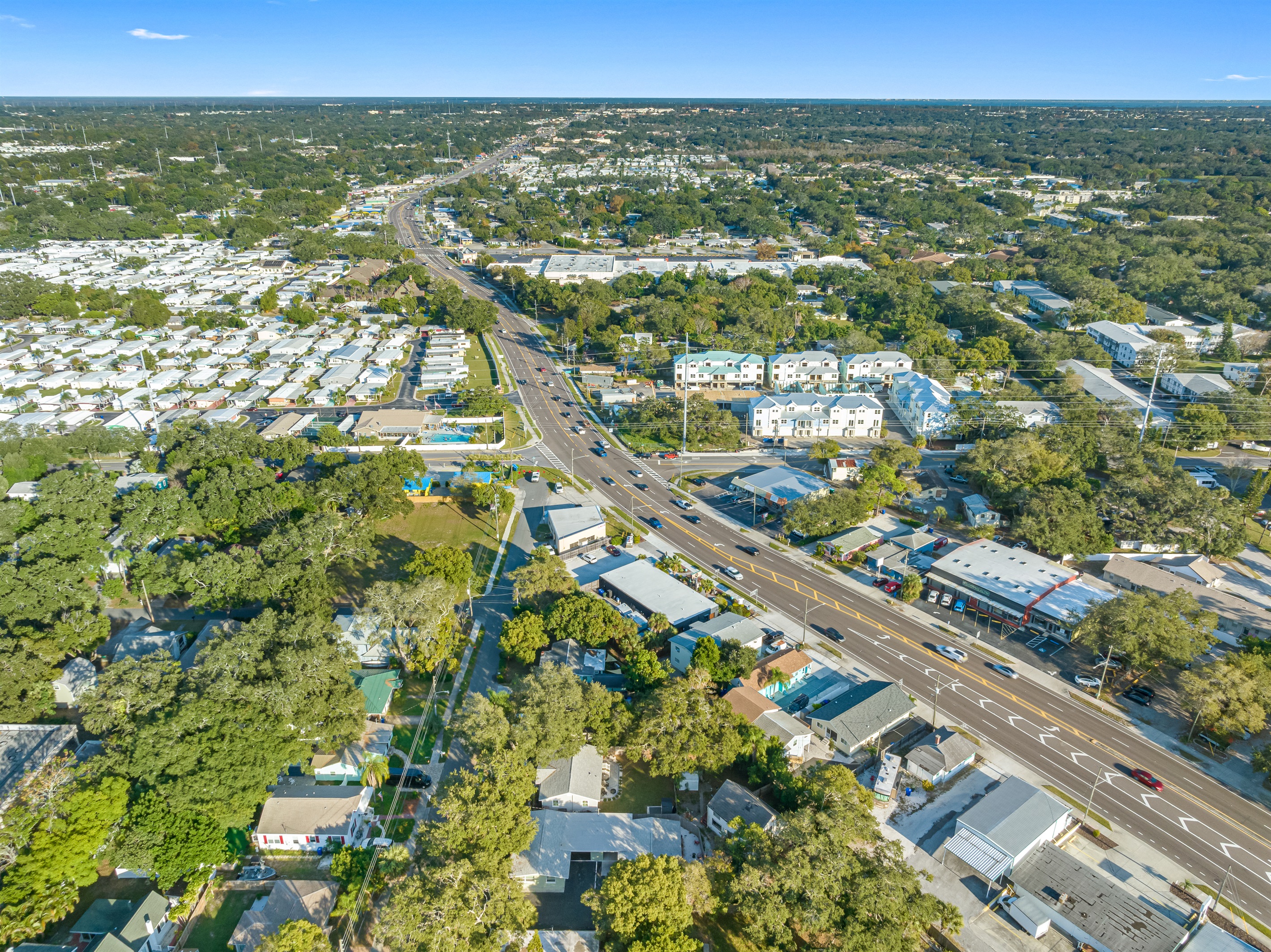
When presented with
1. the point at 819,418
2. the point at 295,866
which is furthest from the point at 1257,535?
the point at 295,866

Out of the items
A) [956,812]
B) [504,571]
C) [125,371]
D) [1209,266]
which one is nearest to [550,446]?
[504,571]

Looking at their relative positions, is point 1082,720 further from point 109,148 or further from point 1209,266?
point 109,148

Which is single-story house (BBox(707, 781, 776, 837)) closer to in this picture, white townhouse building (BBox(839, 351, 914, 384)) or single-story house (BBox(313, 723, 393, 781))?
single-story house (BBox(313, 723, 393, 781))

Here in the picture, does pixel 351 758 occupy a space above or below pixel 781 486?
below

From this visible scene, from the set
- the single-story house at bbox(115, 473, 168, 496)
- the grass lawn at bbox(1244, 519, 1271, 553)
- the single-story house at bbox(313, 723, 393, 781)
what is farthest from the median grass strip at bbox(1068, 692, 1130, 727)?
the single-story house at bbox(115, 473, 168, 496)

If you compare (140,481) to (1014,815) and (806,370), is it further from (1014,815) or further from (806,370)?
(806,370)

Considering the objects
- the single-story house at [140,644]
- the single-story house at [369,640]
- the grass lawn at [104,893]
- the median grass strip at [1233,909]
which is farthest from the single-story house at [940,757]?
the single-story house at [140,644]

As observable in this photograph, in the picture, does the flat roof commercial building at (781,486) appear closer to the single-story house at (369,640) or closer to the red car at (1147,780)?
the red car at (1147,780)
